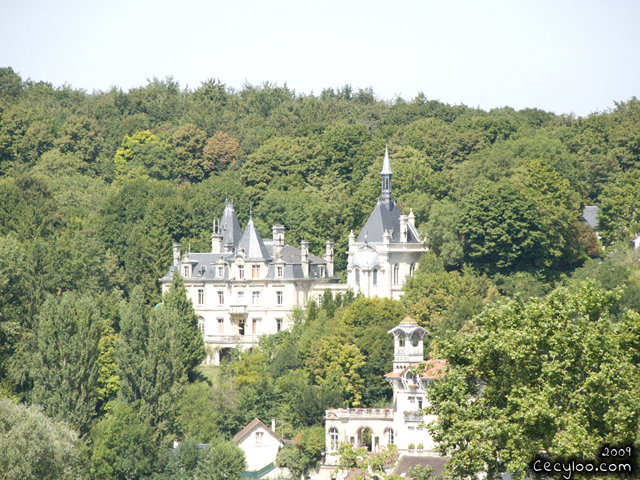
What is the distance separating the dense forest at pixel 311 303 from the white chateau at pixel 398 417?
1.35 metres

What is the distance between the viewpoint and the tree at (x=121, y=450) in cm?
6425

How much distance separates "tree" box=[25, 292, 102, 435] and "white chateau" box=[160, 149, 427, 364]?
11463 mm

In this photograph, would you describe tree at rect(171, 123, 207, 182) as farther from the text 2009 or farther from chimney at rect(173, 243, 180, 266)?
the text 2009

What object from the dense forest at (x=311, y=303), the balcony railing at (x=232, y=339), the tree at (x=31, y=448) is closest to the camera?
the dense forest at (x=311, y=303)

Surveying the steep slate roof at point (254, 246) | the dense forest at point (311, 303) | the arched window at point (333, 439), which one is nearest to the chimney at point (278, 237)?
the steep slate roof at point (254, 246)

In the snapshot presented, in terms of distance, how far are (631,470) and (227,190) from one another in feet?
182

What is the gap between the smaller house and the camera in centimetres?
6681

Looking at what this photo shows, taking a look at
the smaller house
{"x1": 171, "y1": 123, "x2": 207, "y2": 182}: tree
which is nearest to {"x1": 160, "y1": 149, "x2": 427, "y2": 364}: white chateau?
the smaller house

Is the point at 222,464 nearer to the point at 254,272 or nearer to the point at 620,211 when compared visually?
the point at 254,272

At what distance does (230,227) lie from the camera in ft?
276

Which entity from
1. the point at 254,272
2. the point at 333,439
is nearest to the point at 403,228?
the point at 254,272

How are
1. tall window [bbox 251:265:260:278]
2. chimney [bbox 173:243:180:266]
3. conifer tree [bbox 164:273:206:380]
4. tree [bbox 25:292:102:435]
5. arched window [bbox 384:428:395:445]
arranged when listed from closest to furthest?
arched window [bbox 384:428:395:445]
tree [bbox 25:292:102:435]
conifer tree [bbox 164:273:206:380]
tall window [bbox 251:265:260:278]
chimney [bbox 173:243:180:266]

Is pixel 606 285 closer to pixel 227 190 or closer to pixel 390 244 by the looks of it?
pixel 390 244

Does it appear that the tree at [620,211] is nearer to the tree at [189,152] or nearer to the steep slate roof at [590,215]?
the steep slate roof at [590,215]
